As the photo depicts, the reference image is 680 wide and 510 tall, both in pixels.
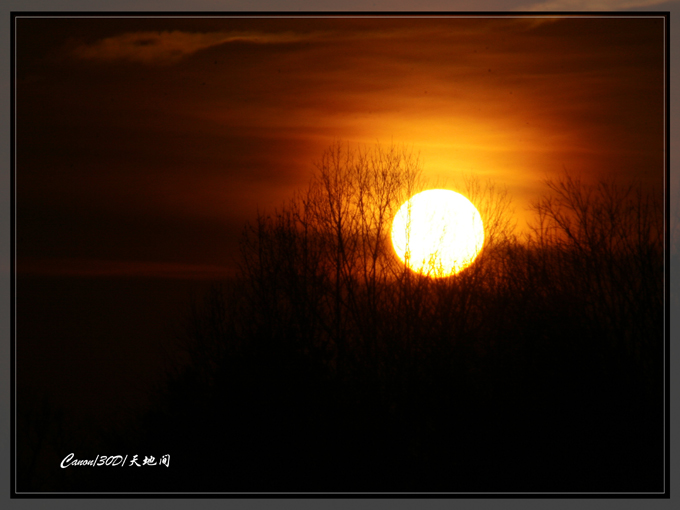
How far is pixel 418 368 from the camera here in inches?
443

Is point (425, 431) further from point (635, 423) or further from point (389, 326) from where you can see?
point (635, 423)

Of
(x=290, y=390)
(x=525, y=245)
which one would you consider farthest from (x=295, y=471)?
(x=525, y=245)

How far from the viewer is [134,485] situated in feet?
25.3

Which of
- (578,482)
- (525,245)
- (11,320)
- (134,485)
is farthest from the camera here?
(525,245)

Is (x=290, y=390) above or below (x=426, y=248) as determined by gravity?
below

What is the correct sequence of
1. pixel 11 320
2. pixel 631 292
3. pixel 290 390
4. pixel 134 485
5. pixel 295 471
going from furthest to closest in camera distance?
pixel 631 292 → pixel 290 390 → pixel 295 471 → pixel 134 485 → pixel 11 320

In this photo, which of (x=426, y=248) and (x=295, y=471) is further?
(x=426, y=248)

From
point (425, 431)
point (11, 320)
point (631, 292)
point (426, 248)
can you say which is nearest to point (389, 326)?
point (426, 248)

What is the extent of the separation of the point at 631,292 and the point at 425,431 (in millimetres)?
4942

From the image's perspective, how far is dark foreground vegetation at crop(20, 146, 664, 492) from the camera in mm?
9086

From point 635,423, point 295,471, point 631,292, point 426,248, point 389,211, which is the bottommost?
point 295,471

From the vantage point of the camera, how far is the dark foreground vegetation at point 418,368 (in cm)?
909

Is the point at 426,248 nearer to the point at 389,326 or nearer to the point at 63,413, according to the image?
the point at 389,326

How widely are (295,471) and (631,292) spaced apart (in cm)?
734
